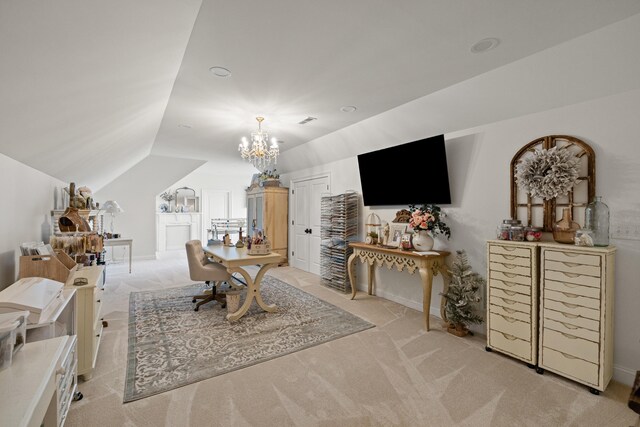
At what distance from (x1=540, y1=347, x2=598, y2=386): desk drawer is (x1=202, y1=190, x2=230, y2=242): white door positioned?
8.64 m

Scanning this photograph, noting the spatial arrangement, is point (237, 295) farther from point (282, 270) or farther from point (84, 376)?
point (282, 270)

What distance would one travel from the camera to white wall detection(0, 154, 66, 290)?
7.43ft

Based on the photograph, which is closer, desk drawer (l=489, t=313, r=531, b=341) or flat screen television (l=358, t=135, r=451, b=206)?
desk drawer (l=489, t=313, r=531, b=341)

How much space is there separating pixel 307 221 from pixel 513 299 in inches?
167

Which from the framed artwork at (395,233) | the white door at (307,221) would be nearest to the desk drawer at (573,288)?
the framed artwork at (395,233)

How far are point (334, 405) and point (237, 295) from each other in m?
2.05

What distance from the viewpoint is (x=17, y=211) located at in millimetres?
2549

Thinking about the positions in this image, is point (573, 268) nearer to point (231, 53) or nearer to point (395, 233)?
point (395, 233)

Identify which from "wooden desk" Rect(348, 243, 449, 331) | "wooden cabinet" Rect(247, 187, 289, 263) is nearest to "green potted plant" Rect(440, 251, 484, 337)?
"wooden desk" Rect(348, 243, 449, 331)

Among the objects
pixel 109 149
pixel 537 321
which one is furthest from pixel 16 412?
pixel 109 149

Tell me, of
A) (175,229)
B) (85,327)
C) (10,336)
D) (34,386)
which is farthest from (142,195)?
(34,386)

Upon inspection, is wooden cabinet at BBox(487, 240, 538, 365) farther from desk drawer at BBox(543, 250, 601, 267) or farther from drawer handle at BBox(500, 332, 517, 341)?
desk drawer at BBox(543, 250, 601, 267)

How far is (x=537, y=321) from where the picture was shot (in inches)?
97.6

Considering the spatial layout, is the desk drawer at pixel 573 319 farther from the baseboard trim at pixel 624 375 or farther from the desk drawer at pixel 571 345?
the baseboard trim at pixel 624 375
